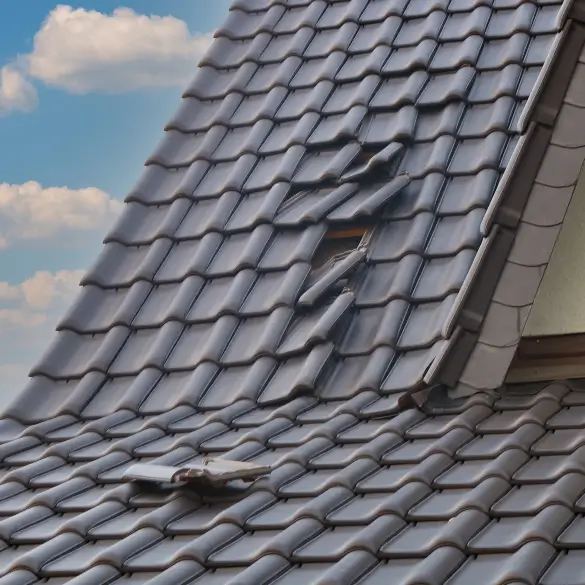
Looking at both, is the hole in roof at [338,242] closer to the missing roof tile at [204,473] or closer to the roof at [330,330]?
the roof at [330,330]

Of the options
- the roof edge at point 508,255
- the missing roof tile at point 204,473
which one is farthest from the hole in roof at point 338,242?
the missing roof tile at point 204,473

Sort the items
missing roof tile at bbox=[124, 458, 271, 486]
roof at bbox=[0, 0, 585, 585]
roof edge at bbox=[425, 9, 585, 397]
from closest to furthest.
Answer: roof at bbox=[0, 0, 585, 585]
missing roof tile at bbox=[124, 458, 271, 486]
roof edge at bbox=[425, 9, 585, 397]

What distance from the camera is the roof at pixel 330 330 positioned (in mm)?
3902

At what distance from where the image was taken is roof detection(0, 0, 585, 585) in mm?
3902

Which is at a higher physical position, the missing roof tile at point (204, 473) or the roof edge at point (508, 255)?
the roof edge at point (508, 255)

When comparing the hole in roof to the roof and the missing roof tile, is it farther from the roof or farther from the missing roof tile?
the missing roof tile

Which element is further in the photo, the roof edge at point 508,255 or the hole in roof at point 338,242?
the hole in roof at point 338,242

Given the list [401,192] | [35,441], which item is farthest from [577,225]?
[35,441]

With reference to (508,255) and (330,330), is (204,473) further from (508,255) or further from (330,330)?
(508,255)

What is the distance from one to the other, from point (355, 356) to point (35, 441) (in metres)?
1.57

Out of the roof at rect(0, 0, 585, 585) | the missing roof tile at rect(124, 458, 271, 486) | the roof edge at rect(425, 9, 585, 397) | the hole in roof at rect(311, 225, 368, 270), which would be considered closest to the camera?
the roof at rect(0, 0, 585, 585)

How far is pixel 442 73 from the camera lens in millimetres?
6625

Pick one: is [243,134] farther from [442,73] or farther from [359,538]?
[359,538]

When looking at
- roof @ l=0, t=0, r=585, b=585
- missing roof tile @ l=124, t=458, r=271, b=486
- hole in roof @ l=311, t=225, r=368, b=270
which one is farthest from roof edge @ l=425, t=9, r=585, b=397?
hole in roof @ l=311, t=225, r=368, b=270
